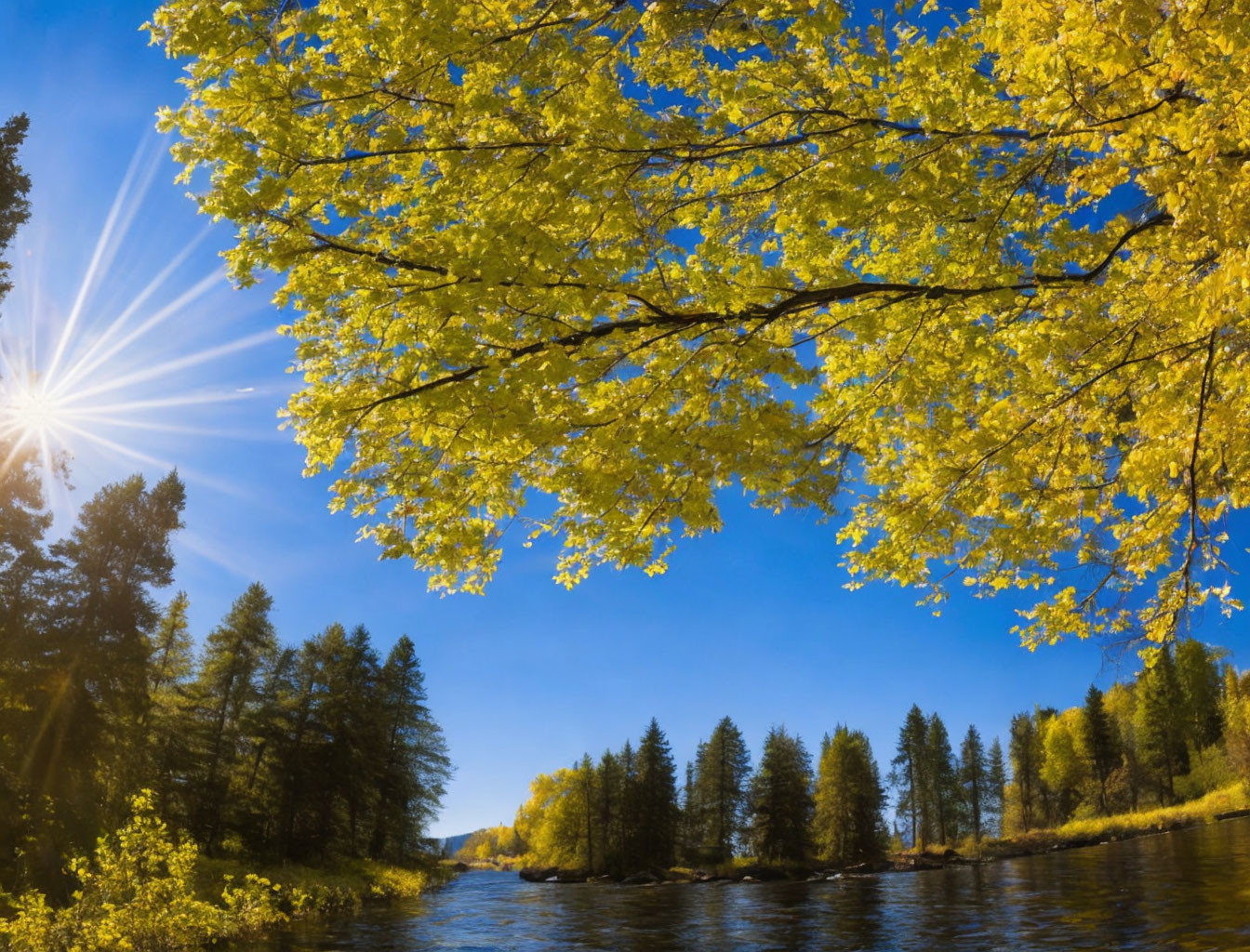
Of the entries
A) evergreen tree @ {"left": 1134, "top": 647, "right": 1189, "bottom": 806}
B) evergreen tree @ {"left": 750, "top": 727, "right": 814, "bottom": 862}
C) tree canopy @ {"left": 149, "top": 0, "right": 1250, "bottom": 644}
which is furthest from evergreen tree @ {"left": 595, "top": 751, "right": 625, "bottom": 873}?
tree canopy @ {"left": 149, "top": 0, "right": 1250, "bottom": 644}

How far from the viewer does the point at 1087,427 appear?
7.98 m

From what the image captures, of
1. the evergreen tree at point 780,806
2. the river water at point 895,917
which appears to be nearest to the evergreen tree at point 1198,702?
the evergreen tree at point 780,806

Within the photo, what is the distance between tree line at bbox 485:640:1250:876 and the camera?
53969 mm

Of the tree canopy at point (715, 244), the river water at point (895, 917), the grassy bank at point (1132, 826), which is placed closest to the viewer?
the tree canopy at point (715, 244)

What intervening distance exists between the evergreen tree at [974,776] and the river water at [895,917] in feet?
155

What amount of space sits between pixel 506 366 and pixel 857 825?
58813mm

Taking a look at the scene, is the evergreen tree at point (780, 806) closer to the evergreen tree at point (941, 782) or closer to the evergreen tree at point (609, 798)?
the evergreen tree at point (609, 798)

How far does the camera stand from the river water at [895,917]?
1426cm

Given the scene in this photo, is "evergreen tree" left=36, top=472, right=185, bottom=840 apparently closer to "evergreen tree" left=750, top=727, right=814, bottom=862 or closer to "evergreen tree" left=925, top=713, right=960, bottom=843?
"evergreen tree" left=750, top=727, right=814, bottom=862

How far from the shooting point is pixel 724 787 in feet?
210

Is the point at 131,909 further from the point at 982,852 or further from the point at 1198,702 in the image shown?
the point at 1198,702

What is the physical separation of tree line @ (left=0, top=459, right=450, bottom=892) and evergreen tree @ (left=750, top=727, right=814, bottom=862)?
23200 mm

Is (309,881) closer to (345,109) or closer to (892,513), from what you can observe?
(892,513)

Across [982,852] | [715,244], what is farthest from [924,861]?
[715,244]
